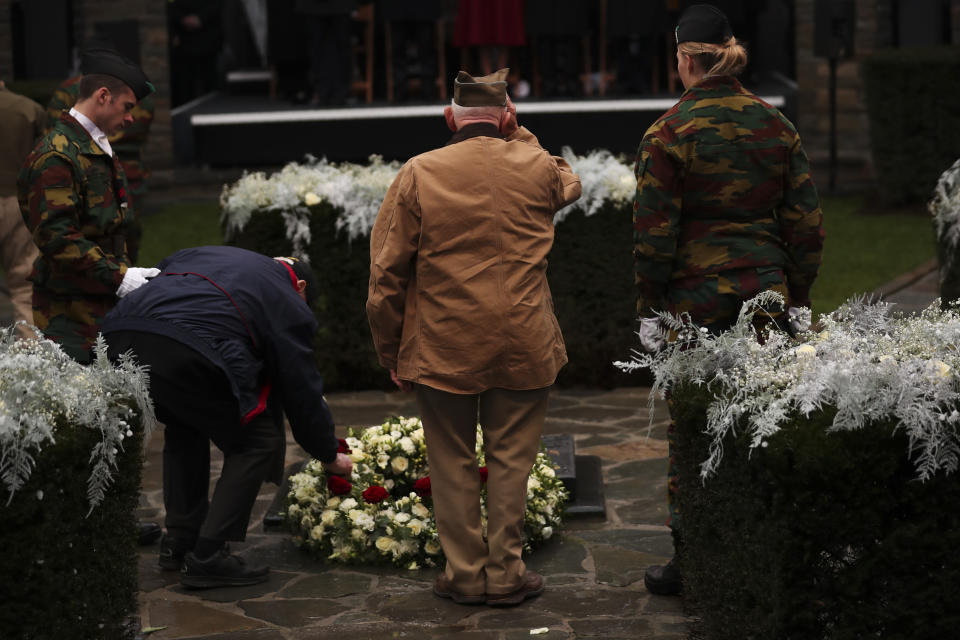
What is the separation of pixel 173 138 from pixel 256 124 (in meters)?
1.42

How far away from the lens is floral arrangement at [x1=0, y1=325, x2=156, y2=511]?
388 cm

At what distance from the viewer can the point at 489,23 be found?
56.3 feet

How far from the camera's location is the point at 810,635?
384 cm

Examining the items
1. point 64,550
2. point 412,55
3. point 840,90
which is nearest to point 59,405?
point 64,550

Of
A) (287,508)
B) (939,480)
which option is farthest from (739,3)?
A: (939,480)

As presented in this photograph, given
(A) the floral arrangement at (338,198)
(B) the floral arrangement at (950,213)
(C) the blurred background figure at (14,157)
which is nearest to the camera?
(B) the floral arrangement at (950,213)

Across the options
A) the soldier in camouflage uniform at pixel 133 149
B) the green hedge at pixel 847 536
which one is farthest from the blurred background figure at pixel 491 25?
the green hedge at pixel 847 536

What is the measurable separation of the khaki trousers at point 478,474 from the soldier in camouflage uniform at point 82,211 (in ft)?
4.72

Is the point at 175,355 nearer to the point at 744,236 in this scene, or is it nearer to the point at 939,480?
the point at 744,236

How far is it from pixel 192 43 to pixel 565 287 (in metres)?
12.2

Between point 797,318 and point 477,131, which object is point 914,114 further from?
point 477,131

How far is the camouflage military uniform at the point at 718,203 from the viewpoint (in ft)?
16.4

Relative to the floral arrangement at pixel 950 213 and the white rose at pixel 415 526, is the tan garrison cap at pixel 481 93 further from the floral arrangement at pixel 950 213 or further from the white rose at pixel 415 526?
the floral arrangement at pixel 950 213

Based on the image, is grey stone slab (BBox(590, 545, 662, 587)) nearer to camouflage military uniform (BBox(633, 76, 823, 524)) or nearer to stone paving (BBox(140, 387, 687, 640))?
stone paving (BBox(140, 387, 687, 640))
